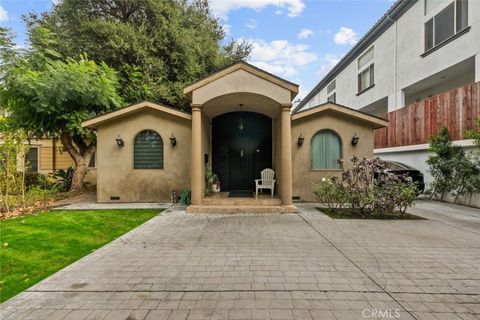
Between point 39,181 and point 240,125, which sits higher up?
point 240,125

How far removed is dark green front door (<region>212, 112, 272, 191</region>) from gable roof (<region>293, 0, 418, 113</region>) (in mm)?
9141

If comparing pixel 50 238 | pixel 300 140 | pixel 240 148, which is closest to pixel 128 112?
pixel 240 148

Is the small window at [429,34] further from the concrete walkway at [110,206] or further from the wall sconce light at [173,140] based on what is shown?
the concrete walkway at [110,206]

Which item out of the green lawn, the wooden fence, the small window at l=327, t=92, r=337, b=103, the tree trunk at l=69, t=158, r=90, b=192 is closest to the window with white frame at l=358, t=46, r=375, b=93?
the wooden fence

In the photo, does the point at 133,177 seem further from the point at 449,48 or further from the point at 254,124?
the point at 449,48

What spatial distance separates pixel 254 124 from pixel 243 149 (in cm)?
114

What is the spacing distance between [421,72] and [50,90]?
15.7 meters

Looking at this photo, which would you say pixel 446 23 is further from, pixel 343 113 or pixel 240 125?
pixel 240 125

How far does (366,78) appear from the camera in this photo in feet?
58.2

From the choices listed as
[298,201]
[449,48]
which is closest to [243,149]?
[298,201]

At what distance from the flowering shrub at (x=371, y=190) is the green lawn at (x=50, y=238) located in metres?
5.54

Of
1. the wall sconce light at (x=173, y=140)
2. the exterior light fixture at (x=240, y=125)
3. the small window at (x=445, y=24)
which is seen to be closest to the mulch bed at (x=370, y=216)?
the exterior light fixture at (x=240, y=125)

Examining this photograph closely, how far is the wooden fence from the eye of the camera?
901cm

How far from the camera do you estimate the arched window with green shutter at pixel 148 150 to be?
33.3 ft
